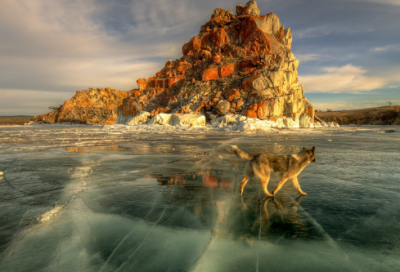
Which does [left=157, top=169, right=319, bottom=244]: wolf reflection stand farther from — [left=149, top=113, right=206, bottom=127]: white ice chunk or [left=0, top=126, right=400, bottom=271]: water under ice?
[left=149, top=113, right=206, bottom=127]: white ice chunk

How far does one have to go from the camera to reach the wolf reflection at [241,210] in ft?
11.7

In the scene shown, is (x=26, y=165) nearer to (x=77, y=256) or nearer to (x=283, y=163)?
(x=77, y=256)

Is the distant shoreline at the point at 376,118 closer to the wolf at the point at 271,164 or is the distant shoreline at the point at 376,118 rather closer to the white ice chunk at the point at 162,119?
the white ice chunk at the point at 162,119

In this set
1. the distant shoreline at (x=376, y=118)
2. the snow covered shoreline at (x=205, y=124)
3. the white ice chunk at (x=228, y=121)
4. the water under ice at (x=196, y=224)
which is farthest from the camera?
the distant shoreline at (x=376, y=118)

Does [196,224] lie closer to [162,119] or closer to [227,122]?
[227,122]

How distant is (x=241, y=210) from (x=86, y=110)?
131 metres

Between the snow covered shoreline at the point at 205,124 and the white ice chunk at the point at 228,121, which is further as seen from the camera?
the white ice chunk at the point at 228,121

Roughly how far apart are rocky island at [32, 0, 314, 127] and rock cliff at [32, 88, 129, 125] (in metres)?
50.5

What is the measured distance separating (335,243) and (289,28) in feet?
291

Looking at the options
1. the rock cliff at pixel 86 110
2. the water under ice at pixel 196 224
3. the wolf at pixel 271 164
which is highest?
the rock cliff at pixel 86 110

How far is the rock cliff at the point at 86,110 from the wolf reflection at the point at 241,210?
4471 inches

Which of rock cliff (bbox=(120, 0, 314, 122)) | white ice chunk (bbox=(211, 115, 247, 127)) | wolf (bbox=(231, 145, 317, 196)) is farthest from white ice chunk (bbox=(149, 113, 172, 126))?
wolf (bbox=(231, 145, 317, 196))

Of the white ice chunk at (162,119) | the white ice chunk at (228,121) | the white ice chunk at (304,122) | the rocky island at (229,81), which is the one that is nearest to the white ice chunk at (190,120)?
the rocky island at (229,81)

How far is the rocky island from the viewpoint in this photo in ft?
161
